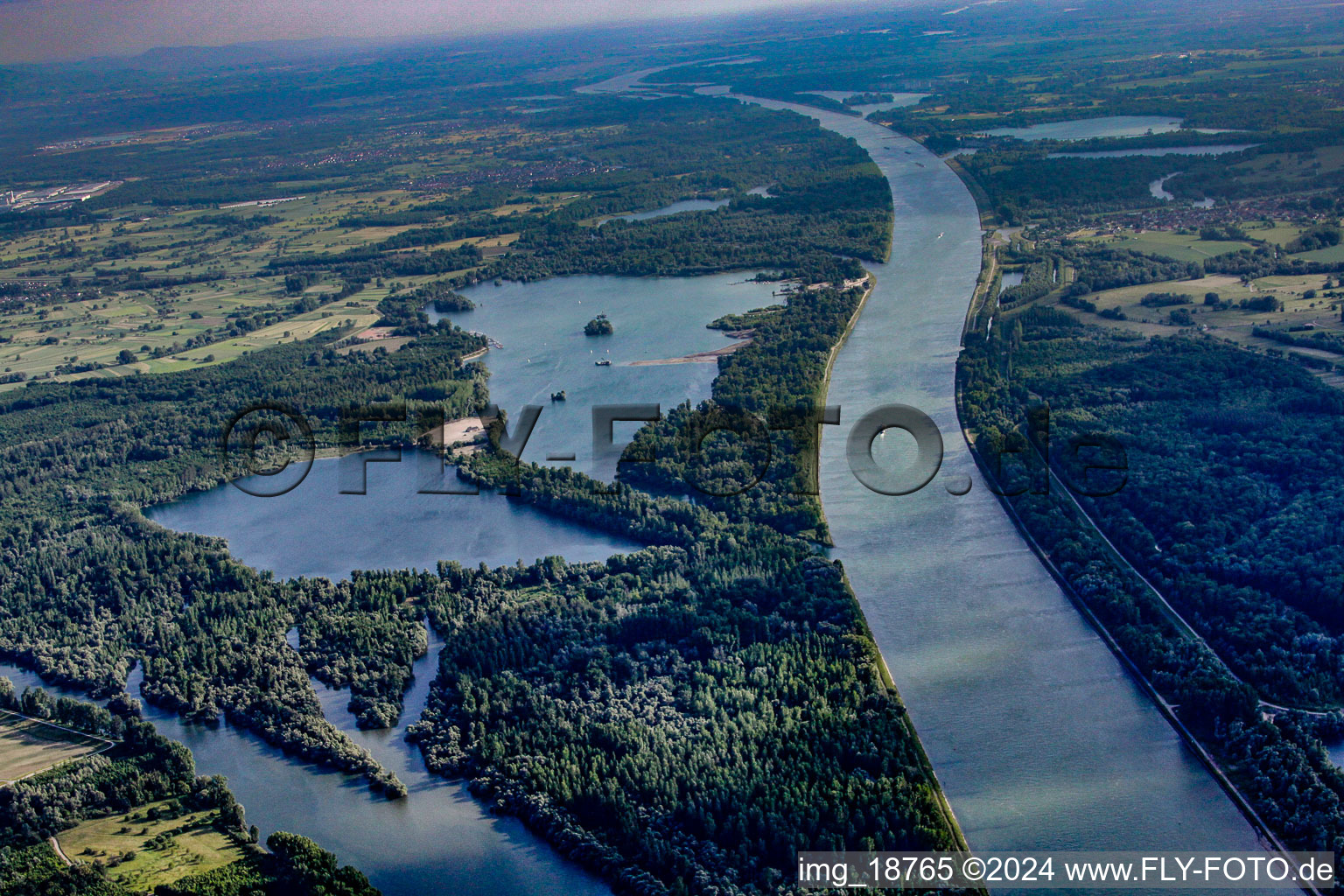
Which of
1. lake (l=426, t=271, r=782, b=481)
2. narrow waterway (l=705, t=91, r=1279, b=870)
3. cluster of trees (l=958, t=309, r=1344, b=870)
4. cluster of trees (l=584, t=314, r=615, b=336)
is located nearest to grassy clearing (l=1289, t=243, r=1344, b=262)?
cluster of trees (l=958, t=309, r=1344, b=870)

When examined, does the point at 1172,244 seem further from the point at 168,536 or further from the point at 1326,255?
the point at 168,536

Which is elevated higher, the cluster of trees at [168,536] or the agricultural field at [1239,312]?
the agricultural field at [1239,312]

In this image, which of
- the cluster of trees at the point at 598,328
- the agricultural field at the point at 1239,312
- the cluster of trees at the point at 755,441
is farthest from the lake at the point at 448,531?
the agricultural field at the point at 1239,312

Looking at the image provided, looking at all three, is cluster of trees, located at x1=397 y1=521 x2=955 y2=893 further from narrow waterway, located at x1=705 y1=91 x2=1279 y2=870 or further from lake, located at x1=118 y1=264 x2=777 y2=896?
narrow waterway, located at x1=705 y1=91 x2=1279 y2=870

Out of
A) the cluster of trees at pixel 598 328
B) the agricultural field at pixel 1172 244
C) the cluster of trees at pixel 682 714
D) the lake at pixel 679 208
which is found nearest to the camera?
the cluster of trees at pixel 682 714

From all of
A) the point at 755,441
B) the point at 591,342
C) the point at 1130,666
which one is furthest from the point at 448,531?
the point at 1130,666

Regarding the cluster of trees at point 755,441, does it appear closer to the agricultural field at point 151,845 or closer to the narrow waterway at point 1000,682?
the narrow waterway at point 1000,682

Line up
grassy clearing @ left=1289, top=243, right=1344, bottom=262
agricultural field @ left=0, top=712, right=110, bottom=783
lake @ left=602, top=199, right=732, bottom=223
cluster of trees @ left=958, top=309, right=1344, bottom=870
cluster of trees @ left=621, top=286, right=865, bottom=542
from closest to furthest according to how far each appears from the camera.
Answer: cluster of trees @ left=958, top=309, right=1344, bottom=870, agricultural field @ left=0, top=712, right=110, bottom=783, cluster of trees @ left=621, top=286, right=865, bottom=542, grassy clearing @ left=1289, top=243, right=1344, bottom=262, lake @ left=602, top=199, right=732, bottom=223
